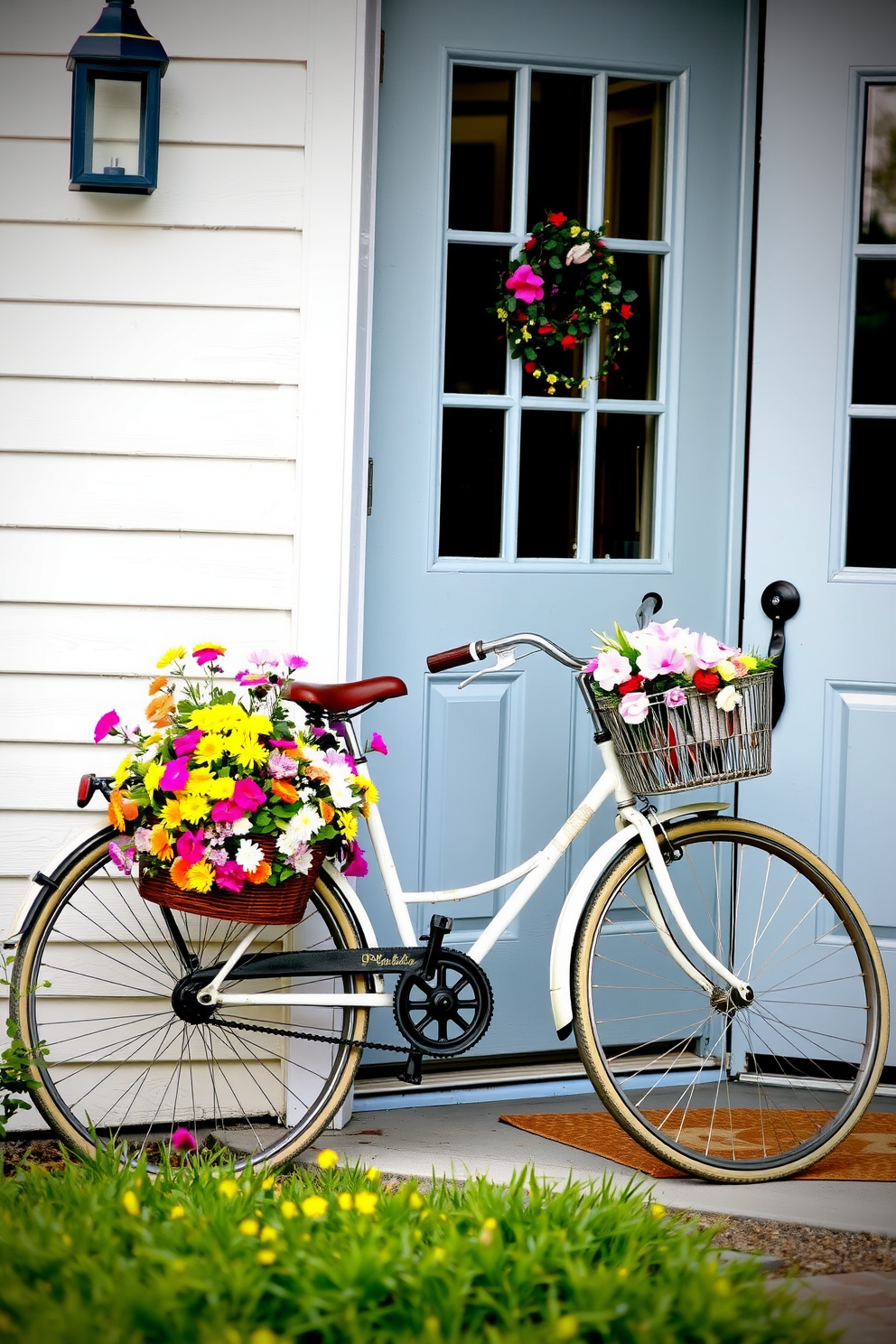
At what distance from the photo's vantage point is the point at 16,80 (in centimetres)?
279

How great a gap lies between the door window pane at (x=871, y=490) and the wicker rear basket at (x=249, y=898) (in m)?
1.61

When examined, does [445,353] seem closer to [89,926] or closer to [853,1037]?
[89,926]

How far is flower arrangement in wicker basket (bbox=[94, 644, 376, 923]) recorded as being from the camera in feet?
7.80

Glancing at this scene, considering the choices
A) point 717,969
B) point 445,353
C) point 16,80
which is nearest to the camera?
point 717,969

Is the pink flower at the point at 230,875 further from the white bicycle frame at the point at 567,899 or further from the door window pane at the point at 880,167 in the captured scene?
the door window pane at the point at 880,167

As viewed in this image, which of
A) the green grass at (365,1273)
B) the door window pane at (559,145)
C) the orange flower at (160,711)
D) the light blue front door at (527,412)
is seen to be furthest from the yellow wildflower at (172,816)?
the door window pane at (559,145)

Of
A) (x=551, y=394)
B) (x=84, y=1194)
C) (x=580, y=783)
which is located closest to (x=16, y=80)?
(x=551, y=394)

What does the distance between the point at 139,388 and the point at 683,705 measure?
140 cm

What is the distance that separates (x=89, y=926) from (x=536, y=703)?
3.87 ft

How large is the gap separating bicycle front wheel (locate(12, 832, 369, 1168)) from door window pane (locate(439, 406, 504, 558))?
975mm

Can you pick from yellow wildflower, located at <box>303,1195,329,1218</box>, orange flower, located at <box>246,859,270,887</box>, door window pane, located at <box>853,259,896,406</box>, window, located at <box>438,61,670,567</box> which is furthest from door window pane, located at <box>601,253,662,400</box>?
yellow wildflower, located at <box>303,1195,329,1218</box>

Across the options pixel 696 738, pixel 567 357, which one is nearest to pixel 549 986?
pixel 696 738

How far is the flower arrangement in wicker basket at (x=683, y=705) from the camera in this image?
244cm

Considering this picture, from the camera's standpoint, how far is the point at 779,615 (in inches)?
124
